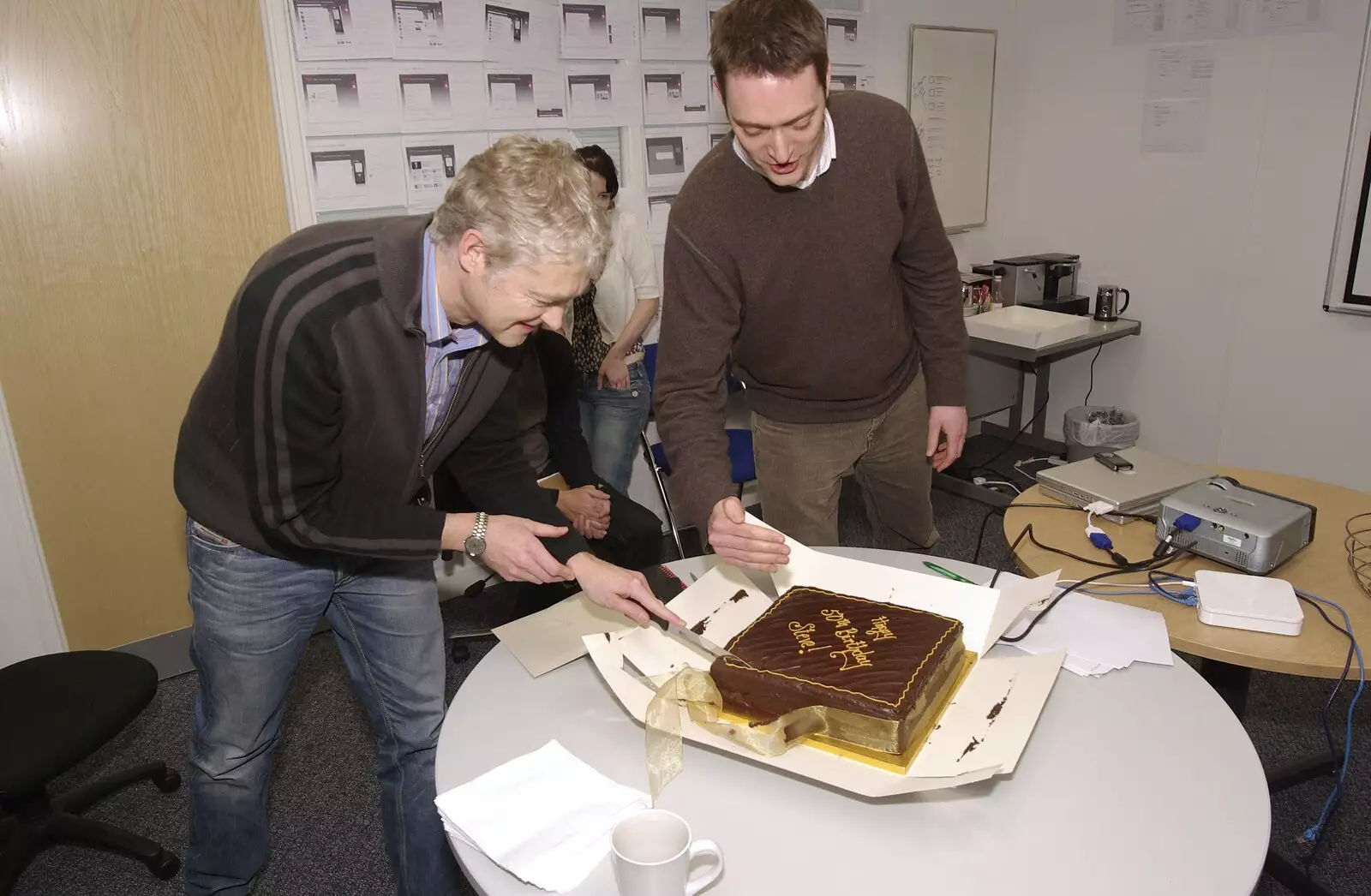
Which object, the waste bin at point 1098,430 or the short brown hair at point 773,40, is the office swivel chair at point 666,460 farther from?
the waste bin at point 1098,430

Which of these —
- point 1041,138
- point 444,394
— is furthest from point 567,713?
point 1041,138

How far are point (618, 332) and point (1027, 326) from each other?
1.67 meters

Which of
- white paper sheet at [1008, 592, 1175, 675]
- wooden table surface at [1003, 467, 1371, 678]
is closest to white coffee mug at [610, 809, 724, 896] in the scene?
white paper sheet at [1008, 592, 1175, 675]

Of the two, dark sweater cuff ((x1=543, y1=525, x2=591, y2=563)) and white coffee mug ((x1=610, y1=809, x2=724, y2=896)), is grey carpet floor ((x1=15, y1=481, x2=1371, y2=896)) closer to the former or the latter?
dark sweater cuff ((x1=543, y1=525, x2=591, y2=563))

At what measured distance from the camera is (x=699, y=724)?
1115 mm

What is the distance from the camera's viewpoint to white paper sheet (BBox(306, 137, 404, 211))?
101 inches

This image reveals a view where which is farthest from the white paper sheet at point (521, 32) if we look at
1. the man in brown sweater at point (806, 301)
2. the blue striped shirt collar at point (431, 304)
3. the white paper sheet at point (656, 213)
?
the blue striped shirt collar at point (431, 304)

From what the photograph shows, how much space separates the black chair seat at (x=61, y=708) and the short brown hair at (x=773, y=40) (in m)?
1.69

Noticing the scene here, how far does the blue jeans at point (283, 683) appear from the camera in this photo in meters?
1.42

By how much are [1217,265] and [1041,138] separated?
958mm

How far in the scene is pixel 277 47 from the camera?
2438 millimetres

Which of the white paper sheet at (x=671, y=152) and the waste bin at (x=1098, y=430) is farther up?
the white paper sheet at (x=671, y=152)

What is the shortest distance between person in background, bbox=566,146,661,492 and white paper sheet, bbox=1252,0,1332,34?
2364 millimetres

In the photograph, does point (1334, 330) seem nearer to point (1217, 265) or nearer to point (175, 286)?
point (1217, 265)
